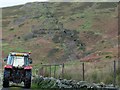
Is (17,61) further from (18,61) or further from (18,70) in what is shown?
(18,70)

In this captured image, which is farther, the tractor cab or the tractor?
the tractor cab

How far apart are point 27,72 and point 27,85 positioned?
2.82 ft

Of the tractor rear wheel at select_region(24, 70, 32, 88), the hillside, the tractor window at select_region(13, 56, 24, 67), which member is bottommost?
the tractor rear wheel at select_region(24, 70, 32, 88)

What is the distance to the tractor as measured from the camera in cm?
2773

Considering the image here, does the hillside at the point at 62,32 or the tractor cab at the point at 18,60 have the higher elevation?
the hillside at the point at 62,32

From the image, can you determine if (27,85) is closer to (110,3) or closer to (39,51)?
(39,51)

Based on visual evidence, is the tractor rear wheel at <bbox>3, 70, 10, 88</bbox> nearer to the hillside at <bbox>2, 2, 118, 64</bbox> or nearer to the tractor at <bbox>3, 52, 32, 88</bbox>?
the tractor at <bbox>3, 52, 32, 88</bbox>

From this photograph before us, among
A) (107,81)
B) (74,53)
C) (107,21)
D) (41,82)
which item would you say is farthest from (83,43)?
(107,81)

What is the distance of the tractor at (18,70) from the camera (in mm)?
27734

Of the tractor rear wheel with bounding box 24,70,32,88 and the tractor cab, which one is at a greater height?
the tractor cab

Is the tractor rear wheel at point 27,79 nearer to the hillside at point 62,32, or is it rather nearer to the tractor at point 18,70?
the tractor at point 18,70

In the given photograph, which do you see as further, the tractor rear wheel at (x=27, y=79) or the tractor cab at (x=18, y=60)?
the tractor cab at (x=18, y=60)

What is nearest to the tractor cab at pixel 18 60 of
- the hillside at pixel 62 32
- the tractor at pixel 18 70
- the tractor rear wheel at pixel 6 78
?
the tractor at pixel 18 70

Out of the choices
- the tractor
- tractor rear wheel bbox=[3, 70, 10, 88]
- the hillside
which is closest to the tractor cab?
the tractor
